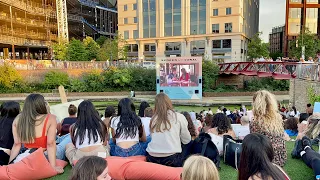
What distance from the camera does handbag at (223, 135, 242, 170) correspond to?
4703 millimetres

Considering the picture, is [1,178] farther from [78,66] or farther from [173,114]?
[78,66]

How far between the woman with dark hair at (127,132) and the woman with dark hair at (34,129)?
3.40 feet

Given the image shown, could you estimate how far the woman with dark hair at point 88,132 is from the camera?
4.41 metres

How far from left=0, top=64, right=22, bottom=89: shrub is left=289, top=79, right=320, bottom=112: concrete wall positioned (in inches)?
1175

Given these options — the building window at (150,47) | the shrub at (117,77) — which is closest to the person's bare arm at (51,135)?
the shrub at (117,77)

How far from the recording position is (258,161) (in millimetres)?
2629

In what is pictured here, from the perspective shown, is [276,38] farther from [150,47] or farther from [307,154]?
[307,154]

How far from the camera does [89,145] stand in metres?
4.48

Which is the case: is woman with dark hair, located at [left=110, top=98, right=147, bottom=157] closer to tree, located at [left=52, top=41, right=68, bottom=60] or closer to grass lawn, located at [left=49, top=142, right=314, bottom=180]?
grass lawn, located at [left=49, top=142, right=314, bottom=180]

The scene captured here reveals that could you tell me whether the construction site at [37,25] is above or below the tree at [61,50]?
above

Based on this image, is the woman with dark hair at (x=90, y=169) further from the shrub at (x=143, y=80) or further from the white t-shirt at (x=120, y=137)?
the shrub at (x=143, y=80)

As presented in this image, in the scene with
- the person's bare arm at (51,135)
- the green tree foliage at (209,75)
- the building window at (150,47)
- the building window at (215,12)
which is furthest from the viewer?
the building window at (150,47)

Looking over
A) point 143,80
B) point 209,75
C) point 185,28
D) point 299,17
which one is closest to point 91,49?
point 143,80

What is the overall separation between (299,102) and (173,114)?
55.6 feet
